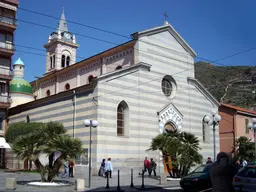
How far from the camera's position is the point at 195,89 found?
1428 inches

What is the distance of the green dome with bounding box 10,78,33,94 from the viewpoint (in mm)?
46400

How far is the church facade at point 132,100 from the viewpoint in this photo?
88.6 feet

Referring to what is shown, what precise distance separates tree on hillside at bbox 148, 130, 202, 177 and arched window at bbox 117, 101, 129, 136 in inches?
156

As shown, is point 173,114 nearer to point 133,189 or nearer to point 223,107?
point 223,107

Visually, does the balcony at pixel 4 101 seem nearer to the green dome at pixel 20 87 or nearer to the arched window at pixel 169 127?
the green dome at pixel 20 87

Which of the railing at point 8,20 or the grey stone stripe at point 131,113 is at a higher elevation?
the railing at point 8,20

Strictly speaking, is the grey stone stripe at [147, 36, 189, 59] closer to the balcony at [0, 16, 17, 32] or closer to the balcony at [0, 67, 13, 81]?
the balcony at [0, 16, 17, 32]

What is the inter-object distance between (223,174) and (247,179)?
680 cm

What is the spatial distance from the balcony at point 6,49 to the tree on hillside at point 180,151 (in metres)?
19.7

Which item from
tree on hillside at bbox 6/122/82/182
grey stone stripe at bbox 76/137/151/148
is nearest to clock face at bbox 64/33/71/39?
grey stone stripe at bbox 76/137/151/148

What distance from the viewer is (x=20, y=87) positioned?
46688 mm

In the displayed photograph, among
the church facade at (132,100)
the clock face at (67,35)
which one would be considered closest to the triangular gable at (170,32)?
the church facade at (132,100)

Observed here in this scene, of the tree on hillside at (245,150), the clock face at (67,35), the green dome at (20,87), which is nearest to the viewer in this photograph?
the tree on hillside at (245,150)

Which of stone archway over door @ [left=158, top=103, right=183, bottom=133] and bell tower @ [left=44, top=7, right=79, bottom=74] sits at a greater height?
bell tower @ [left=44, top=7, right=79, bottom=74]
